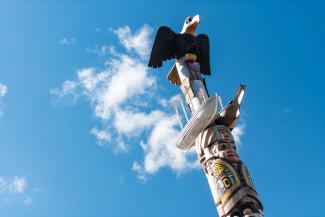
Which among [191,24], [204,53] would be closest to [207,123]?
[191,24]

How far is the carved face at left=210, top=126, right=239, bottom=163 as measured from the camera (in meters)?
9.09

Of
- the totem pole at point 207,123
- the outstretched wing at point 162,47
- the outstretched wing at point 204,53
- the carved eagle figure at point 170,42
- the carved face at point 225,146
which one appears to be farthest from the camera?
the outstretched wing at point 204,53

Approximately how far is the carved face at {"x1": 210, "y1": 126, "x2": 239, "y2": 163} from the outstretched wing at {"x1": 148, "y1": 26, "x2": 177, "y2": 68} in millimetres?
3622

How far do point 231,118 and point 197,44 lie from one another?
3358mm

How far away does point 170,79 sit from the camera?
41.0 ft

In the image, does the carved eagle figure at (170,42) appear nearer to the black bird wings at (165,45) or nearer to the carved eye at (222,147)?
the black bird wings at (165,45)

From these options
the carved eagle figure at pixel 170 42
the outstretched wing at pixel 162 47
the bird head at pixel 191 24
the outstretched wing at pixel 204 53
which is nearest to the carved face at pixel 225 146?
the carved eagle figure at pixel 170 42

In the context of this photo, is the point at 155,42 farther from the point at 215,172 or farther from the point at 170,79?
the point at 215,172

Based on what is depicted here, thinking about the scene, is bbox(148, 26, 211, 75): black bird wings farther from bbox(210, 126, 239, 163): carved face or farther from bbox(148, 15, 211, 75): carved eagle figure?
bbox(210, 126, 239, 163): carved face

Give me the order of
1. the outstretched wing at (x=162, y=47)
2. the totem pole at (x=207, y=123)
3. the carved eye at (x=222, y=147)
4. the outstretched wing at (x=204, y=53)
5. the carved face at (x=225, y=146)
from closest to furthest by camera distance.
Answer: the totem pole at (x=207, y=123) < the carved face at (x=225, y=146) < the carved eye at (x=222, y=147) < the outstretched wing at (x=162, y=47) < the outstretched wing at (x=204, y=53)

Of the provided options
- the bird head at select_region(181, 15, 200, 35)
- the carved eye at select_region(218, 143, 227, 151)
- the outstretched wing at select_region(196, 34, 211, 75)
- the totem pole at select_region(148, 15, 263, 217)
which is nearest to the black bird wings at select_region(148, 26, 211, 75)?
the totem pole at select_region(148, 15, 263, 217)

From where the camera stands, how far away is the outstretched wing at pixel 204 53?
1335cm

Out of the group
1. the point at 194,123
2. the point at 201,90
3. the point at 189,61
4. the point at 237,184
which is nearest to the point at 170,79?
the point at 189,61

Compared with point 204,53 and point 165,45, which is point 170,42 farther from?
point 204,53
